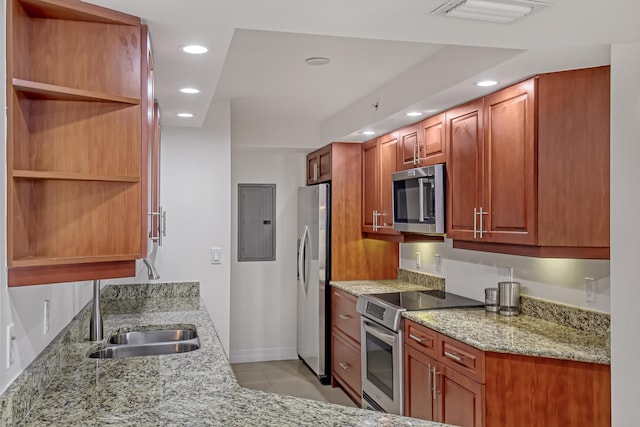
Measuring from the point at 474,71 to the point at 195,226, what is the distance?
256 centimetres

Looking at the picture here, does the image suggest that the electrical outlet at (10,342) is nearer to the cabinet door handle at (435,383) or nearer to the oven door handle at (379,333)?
the cabinet door handle at (435,383)

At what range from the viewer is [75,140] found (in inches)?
65.3

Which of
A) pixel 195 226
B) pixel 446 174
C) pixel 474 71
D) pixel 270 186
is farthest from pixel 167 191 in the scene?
pixel 474 71

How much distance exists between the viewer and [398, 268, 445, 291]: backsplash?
4251 mm

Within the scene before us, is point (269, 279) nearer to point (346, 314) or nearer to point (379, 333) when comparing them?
point (346, 314)

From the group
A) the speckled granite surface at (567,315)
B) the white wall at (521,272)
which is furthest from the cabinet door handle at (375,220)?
the speckled granite surface at (567,315)

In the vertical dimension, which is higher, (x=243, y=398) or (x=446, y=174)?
(x=446, y=174)

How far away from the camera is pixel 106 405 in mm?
1743

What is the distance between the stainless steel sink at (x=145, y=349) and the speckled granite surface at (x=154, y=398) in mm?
108

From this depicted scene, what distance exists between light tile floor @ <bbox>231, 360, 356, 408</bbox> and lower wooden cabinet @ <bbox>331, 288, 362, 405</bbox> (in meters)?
0.13

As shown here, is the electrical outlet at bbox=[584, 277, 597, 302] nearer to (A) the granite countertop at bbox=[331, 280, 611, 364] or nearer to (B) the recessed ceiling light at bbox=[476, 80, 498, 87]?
(A) the granite countertop at bbox=[331, 280, 611, 364]

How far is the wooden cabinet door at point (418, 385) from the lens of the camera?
10.1 ft

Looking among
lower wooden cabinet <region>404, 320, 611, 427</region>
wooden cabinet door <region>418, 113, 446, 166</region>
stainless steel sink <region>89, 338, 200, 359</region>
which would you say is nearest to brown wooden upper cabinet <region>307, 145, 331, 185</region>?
wooden cabinet door <region>418, 113, 446, 166</region>

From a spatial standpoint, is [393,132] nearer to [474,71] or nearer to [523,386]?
[474,71]
